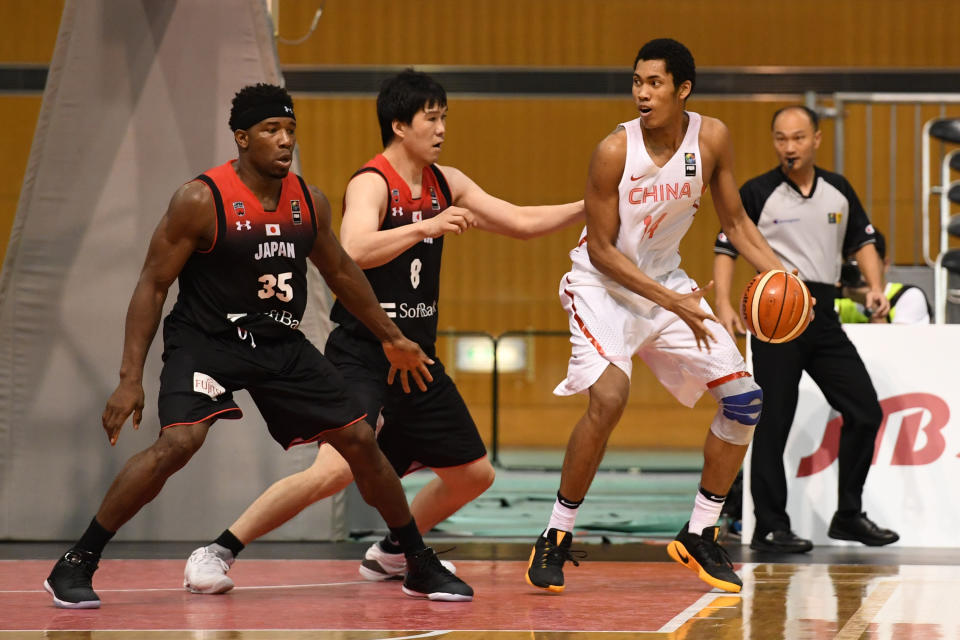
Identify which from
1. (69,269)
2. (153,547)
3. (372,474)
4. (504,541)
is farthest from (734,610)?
(69,269)

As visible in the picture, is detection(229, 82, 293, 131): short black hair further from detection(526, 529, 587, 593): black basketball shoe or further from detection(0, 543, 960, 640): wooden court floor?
detection(526, 529, 587, 593): black basketball shoe

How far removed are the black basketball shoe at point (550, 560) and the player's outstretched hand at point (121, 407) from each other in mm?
1629

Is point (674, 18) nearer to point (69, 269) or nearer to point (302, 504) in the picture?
point (69, 269)

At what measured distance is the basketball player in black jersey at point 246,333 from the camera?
14.9ft

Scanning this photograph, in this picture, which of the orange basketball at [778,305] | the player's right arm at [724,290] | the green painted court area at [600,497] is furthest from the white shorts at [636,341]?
the green painted court area at [600,497]

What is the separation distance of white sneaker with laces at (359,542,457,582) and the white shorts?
3.42 ft

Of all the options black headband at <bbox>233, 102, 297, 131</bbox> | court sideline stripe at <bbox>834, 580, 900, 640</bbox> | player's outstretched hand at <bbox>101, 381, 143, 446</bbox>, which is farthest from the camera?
black headband at <bbox>233, 102, 297, 131</bbox>

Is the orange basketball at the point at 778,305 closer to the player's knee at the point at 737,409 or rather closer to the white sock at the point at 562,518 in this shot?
the player's knee at the point at 737,409

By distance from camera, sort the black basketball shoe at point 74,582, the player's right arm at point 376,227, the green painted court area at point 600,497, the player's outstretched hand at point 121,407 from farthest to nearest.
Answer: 1. the green painted court area at point 600,497
2. the player's right arm at point 376,227
3. the black basketball shoe at point 74,582
4. the player's outstretched hand at point 121,407

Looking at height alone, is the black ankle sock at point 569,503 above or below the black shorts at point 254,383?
below

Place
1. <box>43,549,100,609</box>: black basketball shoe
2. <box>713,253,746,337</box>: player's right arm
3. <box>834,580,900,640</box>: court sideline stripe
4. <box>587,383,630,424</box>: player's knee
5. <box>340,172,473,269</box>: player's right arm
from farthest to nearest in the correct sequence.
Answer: <box>713,253,746,337</box>: player's right arm
<box>587,383,630,424</box>: player's knee
<box>340,172,473,269</box>: player's right arm
<box>43,549,100,609</box>: black basketball shoe
<box>834,580,900,640</box>: court sideline stripe

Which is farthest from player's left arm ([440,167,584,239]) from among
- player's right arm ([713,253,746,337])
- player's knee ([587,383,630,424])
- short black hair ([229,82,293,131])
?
player's right arm ([713,253,746,337])

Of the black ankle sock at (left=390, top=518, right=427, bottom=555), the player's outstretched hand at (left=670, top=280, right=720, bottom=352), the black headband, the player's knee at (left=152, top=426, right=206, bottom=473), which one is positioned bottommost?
the black ankle sock at (left=390, top=518, right=427, bottom=555)

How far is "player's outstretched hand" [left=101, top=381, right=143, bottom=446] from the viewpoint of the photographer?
447cm
